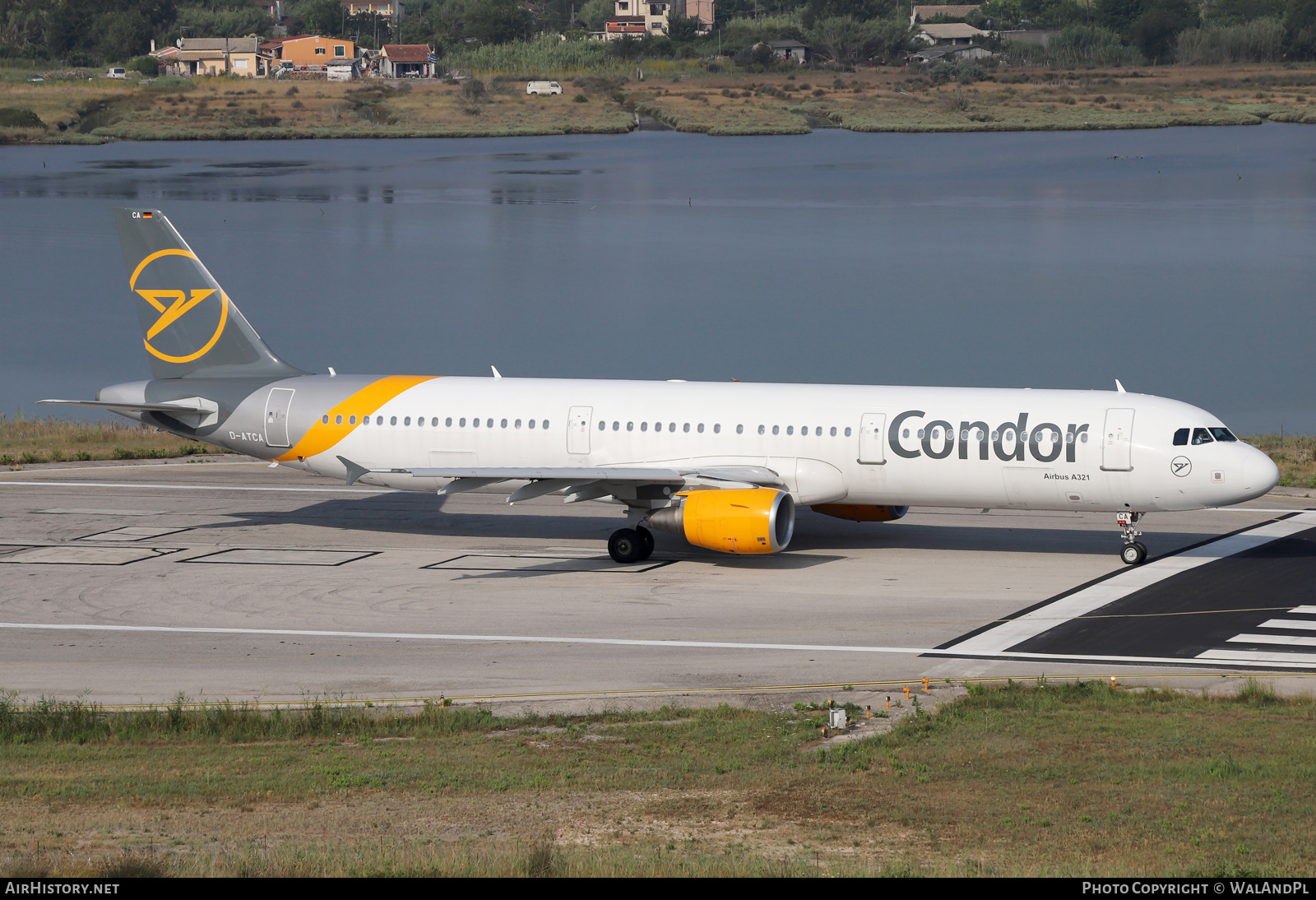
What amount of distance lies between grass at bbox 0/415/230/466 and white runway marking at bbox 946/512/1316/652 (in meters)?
36.8

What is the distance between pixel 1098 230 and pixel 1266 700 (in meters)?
98.5

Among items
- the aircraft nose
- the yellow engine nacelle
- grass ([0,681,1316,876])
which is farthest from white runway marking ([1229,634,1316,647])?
the yellow engine nacelle

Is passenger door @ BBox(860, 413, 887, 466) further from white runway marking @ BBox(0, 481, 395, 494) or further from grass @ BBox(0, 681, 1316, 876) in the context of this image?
white runway marking @ BBox(0, 481, 395, 494)

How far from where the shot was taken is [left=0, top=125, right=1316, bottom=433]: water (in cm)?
8288

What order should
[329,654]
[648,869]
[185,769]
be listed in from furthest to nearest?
[329,654], [185,769], [648,869]

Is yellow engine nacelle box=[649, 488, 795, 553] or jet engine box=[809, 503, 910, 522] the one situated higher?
yellow engine nacelle box=[649, 488, 795, 553]

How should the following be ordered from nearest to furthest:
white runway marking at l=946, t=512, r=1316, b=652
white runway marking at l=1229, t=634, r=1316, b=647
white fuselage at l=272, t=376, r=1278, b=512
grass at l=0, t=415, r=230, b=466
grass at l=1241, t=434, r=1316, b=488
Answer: white runway marking at l=1229, t=634, r=1316, b=647 → white runway marking at l=946, t=512, r=1316, b=652 → white fuselage at l=272, t=376, r=1278, b=512 → grass at l=1241, t=434, r=1316, b=488 → grass at l=0, t=415, r=230, b=466

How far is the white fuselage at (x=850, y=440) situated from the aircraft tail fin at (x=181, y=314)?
→ 8.06 feet

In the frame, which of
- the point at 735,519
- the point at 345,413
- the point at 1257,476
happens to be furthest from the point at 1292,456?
the point at 345,413

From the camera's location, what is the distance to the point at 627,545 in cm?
4206

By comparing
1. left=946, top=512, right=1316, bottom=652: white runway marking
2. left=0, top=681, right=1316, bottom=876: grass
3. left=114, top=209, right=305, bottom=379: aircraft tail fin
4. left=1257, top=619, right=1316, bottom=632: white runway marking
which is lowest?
left=946, top=512, right=1316, bottom=652: white runway marking

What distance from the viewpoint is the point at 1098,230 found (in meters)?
121

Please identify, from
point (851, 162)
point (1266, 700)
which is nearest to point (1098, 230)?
point (851, 162)
